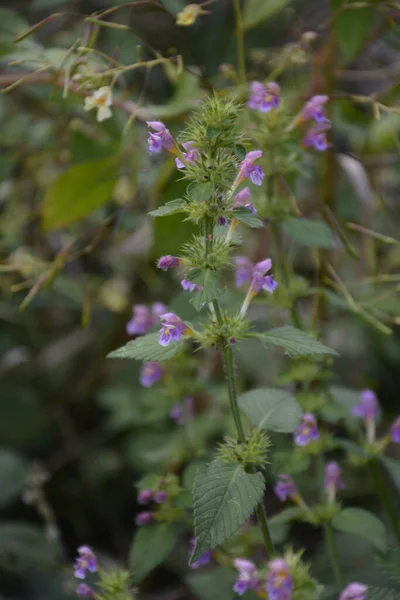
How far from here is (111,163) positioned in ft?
4.17

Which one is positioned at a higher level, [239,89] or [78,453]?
[239,89]

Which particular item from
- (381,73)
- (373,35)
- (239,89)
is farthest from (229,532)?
(373,35)

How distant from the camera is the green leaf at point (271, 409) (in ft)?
2.64

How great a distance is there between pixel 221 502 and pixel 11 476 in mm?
903

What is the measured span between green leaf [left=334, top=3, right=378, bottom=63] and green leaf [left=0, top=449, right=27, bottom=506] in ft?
3.47

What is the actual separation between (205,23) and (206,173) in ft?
4.18

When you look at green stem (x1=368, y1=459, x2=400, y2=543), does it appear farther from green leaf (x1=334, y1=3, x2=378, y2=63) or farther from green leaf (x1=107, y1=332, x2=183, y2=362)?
green leaf (x1=334, y1=3, x2=378, y2=63)

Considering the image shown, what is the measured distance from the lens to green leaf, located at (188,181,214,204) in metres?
0.67

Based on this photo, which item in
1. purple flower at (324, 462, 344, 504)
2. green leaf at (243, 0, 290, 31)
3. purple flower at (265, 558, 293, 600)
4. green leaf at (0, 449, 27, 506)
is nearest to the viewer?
purple flower at (265, 558, 293, 600)

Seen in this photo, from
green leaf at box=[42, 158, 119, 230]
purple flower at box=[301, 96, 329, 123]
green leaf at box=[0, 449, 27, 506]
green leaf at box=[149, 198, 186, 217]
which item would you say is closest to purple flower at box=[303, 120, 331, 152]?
purple flower at box=[301, 96, 329, 123]

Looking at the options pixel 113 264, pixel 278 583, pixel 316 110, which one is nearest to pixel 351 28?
pixel 316 110

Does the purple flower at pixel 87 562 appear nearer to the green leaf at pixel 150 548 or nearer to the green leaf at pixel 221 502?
the green leaf at pixel 150 548

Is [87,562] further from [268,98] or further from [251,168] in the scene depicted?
[268,98]

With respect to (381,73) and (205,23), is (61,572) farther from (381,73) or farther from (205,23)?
(205,23)
